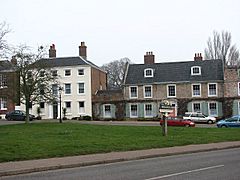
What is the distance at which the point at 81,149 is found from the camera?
22.0 m

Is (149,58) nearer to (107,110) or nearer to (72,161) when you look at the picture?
(107,110)

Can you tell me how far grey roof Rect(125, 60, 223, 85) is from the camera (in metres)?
67.3

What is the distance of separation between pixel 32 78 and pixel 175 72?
98.2 ft

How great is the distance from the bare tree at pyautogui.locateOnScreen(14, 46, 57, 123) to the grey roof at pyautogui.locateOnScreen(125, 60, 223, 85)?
987 inches

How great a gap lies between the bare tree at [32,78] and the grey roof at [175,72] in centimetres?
2506

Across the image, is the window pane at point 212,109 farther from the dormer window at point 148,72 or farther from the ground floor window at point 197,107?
the dormer window at point 148,72

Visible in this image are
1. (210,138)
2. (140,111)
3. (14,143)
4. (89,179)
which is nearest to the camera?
(89,179)

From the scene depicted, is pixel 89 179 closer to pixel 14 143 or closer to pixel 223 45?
pixel 14 143

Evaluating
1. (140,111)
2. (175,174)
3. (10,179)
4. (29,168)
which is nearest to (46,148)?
(29,168)

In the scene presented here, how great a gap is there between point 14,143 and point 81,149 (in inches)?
150

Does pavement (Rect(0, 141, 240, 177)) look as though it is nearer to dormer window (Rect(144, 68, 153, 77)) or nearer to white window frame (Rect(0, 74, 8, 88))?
white window frame (Rect(0, 74, 8, 88))

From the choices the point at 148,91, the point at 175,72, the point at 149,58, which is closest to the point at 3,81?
the point at 148,91

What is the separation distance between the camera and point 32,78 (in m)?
44.9

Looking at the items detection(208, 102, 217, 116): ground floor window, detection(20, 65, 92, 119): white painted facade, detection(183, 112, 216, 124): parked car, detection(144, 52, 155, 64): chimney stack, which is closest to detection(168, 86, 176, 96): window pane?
detection(208, 102, 217, 116): ground floor window
